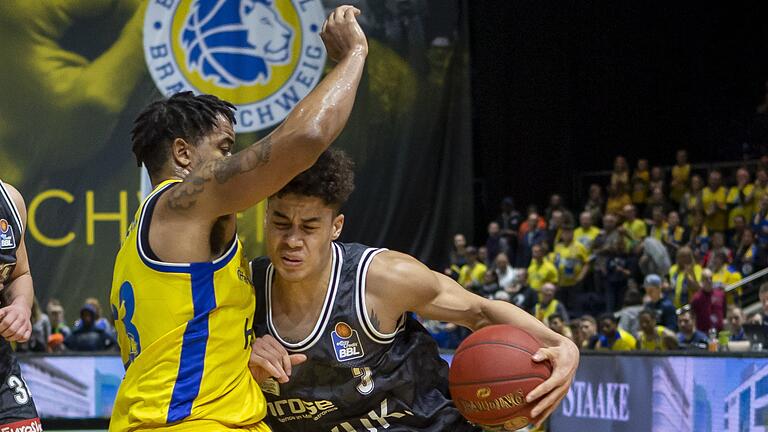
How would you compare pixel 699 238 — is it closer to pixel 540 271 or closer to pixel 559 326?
pixel 540 271

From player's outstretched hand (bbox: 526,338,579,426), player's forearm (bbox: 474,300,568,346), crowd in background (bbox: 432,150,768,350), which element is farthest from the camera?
crowd in background (bbox: 432,150,768,350)

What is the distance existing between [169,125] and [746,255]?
12.0m

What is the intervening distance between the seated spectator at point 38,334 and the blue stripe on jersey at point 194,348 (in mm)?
10724

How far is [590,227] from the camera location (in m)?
15.6

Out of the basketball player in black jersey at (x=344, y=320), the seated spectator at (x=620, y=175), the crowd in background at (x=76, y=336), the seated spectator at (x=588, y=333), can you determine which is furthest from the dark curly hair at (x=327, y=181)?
the seated spectator at (x=620, y=175)

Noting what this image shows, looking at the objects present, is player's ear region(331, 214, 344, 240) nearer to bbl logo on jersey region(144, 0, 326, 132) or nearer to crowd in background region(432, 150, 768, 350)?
crowd in background region(432, 150, 768, 350)

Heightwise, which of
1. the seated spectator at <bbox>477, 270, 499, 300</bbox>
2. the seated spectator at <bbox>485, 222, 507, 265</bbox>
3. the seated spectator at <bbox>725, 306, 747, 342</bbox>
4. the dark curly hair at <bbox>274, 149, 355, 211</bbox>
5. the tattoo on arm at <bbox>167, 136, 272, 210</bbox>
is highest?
the tattoo on arm at <bbox>167, 136, 272, 210</bbox>

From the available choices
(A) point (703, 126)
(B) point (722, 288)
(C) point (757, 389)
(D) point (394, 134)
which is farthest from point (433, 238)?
(C) point (757, 389)

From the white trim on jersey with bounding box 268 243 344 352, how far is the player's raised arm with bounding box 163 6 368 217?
696 millimetres

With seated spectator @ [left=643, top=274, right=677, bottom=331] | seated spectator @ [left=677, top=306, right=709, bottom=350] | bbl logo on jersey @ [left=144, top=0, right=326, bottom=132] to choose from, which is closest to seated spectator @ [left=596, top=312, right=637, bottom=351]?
seated spectator @ [left=677, top=306, right=709, bottom=350]

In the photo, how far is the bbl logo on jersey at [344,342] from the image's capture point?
3.73 meters

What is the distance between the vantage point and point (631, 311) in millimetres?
12867

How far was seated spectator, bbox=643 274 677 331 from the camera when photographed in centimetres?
1241

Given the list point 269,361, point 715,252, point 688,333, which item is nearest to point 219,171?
point 269,361
